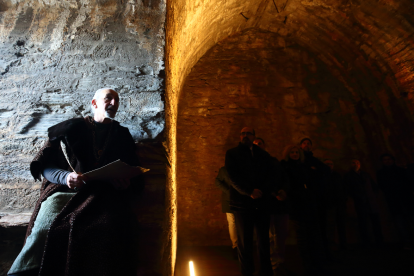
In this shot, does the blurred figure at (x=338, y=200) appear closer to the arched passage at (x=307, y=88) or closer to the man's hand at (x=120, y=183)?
the arched passage at (x=307, y=88)

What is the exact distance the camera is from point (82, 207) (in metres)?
1.20

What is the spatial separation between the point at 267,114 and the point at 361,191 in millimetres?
1944

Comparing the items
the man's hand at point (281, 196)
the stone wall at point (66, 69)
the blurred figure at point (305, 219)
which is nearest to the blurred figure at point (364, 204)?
the blurred figure at point (305, 219)

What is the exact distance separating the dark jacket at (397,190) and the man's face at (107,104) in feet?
13.3

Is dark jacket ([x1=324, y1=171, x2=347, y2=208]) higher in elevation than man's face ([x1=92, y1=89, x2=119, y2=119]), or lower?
lower

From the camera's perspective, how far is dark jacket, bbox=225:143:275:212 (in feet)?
7.16

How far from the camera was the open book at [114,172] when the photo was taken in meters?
1.18

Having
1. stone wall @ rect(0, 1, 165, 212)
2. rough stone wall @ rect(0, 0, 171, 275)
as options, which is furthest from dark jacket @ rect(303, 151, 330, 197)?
stone wall @ rect(0, 1, 165, 212)

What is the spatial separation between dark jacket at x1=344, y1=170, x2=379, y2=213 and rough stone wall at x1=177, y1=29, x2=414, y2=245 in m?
0.45

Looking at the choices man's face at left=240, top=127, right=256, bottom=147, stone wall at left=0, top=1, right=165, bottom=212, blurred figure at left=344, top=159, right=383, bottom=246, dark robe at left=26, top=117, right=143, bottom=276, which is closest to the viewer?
dark robe at left=26, top=117, right=143, bottom=276

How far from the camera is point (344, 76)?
4.48 m

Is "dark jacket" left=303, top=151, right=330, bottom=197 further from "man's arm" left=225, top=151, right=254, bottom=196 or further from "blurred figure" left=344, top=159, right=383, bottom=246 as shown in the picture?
"blurred figure" left=344, top=159, right=383, bottom=246

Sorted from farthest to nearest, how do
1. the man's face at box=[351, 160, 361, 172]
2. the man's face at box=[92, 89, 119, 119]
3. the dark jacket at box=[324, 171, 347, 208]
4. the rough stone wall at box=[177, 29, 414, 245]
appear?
the rough stone wall at box=[177, 29, 414, 245] → the man's face at box=[351, 160, 361, 172] → the dark jacket at box=[324, 171, 347, 208] → the man's face at box=[92, 89, 119, 119]

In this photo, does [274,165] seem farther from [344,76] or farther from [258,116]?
[344,76]
